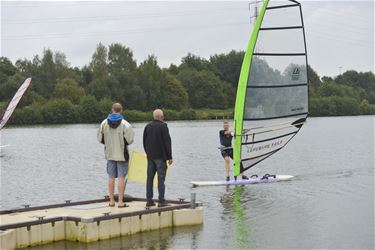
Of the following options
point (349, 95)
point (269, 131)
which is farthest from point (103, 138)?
point (349, 95)

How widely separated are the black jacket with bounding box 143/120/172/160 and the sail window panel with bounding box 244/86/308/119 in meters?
6.10

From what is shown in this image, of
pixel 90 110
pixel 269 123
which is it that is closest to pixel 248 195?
pixel 269 123

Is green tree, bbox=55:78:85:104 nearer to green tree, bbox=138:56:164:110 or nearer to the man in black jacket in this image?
green tree, bbox=138:56:164:110

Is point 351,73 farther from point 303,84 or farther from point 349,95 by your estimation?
point 303,84

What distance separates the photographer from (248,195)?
1534cm

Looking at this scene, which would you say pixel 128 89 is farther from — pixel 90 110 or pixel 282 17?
pixel 282 17

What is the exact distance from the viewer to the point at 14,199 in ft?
51.6

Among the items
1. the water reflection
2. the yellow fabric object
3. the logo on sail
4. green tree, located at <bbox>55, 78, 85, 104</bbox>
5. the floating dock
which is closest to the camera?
the floating dock

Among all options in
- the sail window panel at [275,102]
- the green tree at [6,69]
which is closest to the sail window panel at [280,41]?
the sail window panel at [275,102]

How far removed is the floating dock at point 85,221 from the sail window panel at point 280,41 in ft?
22.3

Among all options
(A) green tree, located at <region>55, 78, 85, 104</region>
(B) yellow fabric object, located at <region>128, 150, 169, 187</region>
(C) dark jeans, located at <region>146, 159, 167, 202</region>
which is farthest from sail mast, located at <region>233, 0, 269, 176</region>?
(A) green tree, located at <region>55, 78, 85, 104</region>

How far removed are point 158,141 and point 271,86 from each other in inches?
286

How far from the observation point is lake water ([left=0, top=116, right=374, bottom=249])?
33.4 ft

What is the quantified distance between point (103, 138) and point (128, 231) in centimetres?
167
